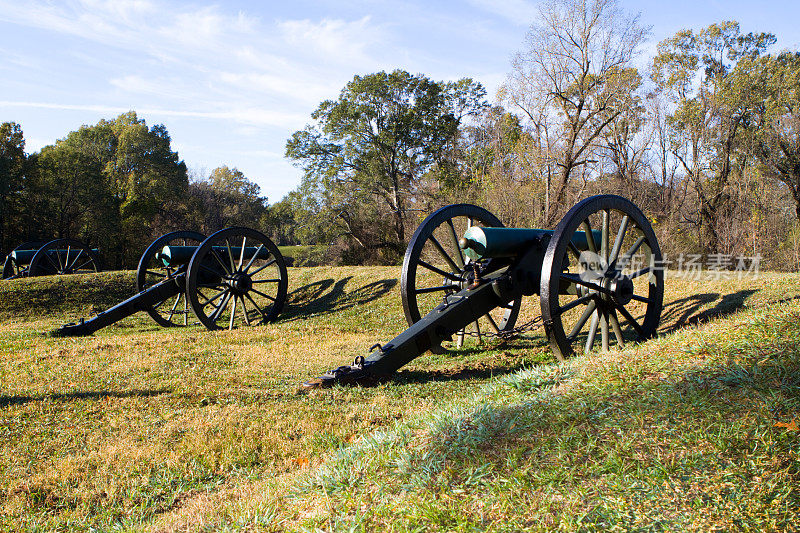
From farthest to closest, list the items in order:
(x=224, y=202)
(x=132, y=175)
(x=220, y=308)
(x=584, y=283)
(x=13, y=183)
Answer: (x=224, y=202), (x=132, y=175), (x=13, y=183), (x=220, y=308), (x=584, y=283)

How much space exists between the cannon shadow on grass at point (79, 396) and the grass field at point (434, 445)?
0.03 metres

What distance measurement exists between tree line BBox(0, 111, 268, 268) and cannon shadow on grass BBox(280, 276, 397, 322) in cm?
1884

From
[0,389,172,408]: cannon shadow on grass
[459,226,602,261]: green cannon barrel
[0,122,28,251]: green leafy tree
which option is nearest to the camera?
[0,389,172,408]: cannon shadow on grass

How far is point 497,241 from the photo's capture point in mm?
6184

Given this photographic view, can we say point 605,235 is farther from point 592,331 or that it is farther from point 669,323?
point 669,323

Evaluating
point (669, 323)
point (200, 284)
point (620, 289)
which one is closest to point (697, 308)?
point (669, 323)

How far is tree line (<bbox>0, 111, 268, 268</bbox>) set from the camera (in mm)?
26406

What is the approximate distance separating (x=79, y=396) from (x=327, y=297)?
7513mm

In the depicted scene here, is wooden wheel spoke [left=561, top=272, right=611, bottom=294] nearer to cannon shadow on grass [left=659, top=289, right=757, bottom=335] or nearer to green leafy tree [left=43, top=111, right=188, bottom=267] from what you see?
cannon shadow on grass [left=659, top=289, right=757, bottom=335]

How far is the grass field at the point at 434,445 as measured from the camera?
2424 mm

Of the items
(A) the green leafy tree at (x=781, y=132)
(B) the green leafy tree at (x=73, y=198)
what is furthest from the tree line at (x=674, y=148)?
(B) the green leafy tree at (x=73, y=198)

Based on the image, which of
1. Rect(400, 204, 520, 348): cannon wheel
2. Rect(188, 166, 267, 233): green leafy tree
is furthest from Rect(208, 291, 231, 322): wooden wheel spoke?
Rect(188, 166, 267, 233): green leafy tree

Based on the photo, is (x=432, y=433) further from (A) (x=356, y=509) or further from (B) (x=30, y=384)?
(B) (x=30, y=384)

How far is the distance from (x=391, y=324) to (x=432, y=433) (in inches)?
280
